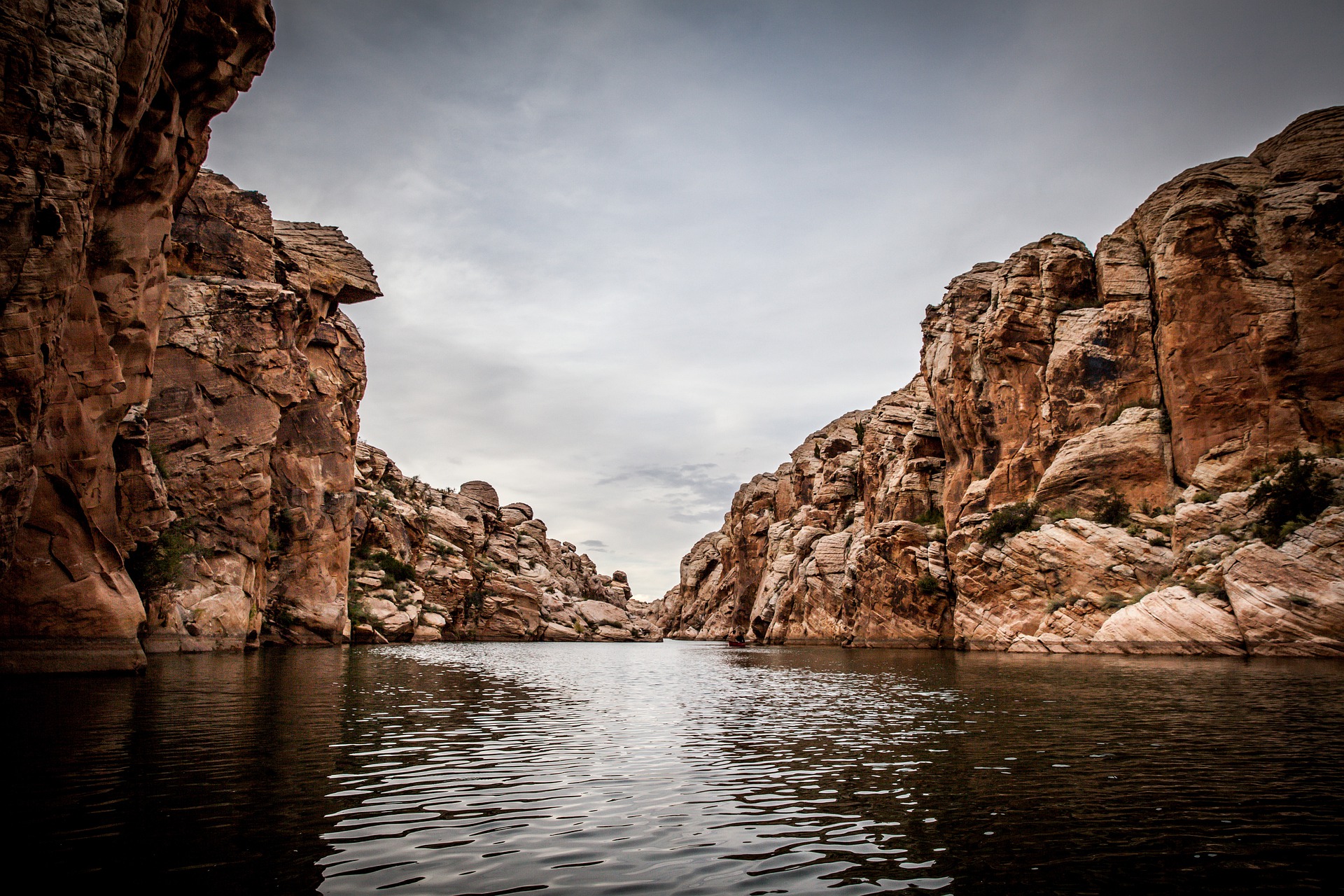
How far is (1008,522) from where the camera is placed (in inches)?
2569

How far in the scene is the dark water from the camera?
8.08 metres

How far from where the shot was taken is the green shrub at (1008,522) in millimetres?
64250

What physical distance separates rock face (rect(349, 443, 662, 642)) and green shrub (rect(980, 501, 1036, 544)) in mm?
60551

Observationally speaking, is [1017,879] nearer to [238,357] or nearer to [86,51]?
[86,51]

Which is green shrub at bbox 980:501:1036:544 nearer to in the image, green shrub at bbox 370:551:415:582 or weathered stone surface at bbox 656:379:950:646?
weathered stone surface at bbox 656:379:950:646

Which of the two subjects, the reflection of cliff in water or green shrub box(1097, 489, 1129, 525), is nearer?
the reflection of cliff in water

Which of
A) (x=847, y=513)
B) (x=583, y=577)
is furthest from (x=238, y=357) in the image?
(x=583, y=577)

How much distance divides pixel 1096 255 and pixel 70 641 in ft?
259

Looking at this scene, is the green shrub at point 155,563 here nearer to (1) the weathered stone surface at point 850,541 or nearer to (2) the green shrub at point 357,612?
(2) the green shrub at point 357,612

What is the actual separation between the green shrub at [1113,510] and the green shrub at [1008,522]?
576 cm

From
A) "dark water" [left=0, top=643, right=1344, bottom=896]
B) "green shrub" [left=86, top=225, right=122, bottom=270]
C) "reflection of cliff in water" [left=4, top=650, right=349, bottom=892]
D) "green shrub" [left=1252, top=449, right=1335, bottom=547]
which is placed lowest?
"dark water" [left=0, top=643, right=1344, bottom=896]

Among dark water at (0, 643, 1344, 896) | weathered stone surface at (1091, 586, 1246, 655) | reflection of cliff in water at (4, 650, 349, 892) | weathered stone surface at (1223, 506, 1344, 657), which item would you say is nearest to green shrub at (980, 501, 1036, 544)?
weathered stone surface at (1091, 586, 1246, 655)

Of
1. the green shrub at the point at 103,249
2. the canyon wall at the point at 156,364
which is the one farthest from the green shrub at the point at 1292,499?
the green shrub at the point at 103,249

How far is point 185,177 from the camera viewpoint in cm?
3275
